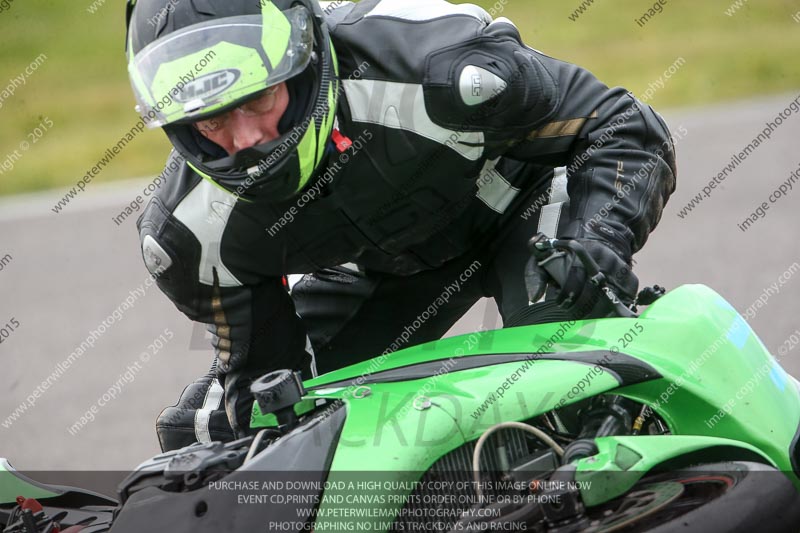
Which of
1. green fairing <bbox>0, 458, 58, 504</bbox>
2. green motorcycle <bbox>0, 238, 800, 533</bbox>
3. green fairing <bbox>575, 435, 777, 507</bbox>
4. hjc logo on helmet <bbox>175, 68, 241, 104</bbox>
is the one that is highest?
hjc logo on helmet <bbox>175, 68, 241, 104</bbox>

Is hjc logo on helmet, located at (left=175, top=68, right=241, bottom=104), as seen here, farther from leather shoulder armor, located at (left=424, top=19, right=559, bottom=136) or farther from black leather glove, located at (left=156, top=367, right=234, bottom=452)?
black leather glove, located at (left=156, top=367, right=234, bottom=452)

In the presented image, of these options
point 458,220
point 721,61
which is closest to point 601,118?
point 458,220

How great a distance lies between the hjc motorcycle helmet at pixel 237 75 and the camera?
10.4ft

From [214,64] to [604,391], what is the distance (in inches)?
53.3

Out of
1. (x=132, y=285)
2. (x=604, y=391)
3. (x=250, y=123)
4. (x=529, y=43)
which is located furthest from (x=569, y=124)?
(x=529, y=43)

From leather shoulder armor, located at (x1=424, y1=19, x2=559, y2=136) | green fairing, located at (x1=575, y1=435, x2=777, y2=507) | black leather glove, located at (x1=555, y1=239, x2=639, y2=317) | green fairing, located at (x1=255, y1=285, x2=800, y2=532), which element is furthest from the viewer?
leather shoulder armor, located at (x1=424, y1=19, x2=559, y2=136)

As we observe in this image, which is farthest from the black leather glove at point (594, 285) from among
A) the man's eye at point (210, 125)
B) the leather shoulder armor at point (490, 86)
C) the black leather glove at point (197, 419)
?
the black leather glove at point (197, 419)

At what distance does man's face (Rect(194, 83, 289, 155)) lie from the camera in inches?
129

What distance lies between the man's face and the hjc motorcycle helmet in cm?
3

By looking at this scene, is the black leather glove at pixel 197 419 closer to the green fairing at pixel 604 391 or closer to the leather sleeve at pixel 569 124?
the green fairing at pixel 604 391

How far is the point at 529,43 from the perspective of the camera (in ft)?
42.3

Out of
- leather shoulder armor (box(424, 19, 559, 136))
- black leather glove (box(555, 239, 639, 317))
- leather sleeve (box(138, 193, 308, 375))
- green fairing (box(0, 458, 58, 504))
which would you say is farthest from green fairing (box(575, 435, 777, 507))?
green fairing (box(0, 458, 58, 504))

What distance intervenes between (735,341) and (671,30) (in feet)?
34.7

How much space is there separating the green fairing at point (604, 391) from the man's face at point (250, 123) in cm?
72
